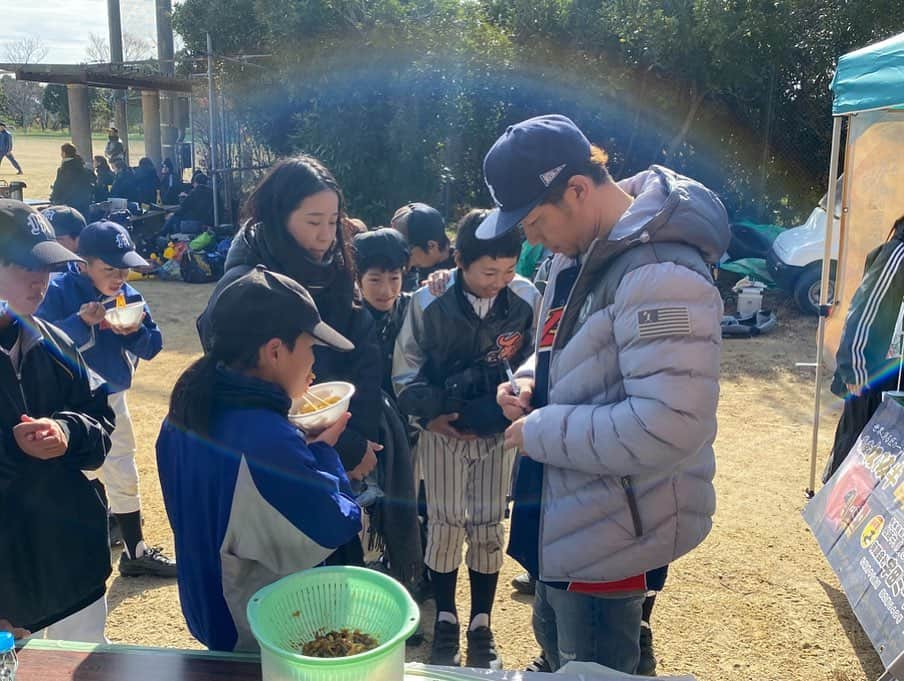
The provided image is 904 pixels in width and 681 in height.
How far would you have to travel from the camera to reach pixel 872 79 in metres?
4.39

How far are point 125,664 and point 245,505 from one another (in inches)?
16.4

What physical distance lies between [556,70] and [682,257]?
13.0m

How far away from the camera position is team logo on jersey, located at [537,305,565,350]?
2.21 metres

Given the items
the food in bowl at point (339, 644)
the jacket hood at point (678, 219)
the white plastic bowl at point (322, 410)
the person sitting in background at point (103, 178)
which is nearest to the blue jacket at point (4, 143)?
the person sitting in background at point (103, 178)

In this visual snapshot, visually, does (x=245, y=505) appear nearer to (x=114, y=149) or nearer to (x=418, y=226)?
(x=418, y=226)

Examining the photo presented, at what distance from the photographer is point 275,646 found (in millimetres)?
1375

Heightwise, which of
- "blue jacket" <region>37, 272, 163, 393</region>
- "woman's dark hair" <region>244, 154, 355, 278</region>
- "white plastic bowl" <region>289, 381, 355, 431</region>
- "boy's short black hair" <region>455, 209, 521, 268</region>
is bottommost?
"blue jacket" <region>37, 272, 163, 393</region>

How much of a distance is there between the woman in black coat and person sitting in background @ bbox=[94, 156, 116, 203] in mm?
14746

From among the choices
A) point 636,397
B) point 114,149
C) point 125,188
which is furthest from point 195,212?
point 636,397

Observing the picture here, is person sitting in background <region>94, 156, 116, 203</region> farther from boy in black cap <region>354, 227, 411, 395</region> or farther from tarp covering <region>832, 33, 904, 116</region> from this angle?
tarp covering <region>832, 33, 904, 116</region>

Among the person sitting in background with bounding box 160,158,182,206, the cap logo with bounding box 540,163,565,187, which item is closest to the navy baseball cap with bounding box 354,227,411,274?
the cap logo with bounding box 540,163,565,187

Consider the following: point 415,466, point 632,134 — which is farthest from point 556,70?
point 415,466

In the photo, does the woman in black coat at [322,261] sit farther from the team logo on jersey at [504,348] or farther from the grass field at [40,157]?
the grass field at [40,157]

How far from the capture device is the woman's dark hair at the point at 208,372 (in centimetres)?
176
